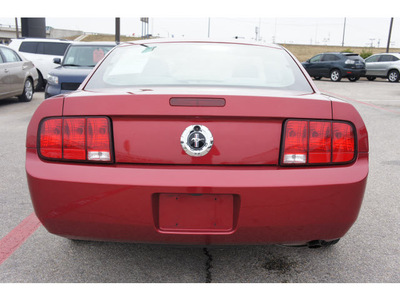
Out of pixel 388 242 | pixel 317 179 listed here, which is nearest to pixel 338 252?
pixel 388 242

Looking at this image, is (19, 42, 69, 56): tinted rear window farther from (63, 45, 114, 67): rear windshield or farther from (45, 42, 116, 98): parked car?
(63, 45, 114, 67): rear windshield

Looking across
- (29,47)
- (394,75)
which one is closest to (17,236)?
(29,47)

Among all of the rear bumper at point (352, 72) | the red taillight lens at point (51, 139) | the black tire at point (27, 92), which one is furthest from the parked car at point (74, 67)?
the rear bumper at point (352, 72)

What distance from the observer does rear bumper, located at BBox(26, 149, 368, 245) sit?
78.0 inches

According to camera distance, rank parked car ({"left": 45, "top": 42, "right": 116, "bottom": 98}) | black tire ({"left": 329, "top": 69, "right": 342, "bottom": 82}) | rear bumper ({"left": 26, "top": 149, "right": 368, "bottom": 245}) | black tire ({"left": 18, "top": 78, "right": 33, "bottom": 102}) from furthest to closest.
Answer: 1. black tire ({"left": 329, "top": 69, "right": 342, "bottom": 82})
2. black tire ({"left": 18, "top": 78, "right": 33, "bottom": 102})
3. parked car ({"left": 45, "top": 42, "right": 116, "bottom": 98})
4. rear bumper ({"left": 26, "top": 149, "right": 368, "bottom": 245})

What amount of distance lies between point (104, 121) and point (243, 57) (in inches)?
51.6

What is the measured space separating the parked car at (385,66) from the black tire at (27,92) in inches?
733

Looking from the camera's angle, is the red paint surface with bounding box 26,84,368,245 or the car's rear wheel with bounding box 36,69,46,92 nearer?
the red paint surface with bounding box 26,84,368,245

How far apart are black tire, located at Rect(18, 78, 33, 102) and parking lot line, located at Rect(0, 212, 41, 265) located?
885cm

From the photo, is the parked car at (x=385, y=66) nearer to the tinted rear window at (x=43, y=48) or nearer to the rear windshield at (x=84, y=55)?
the tinted rear window at (x=43, y=48)

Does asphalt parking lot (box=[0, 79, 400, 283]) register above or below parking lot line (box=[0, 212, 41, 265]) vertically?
above

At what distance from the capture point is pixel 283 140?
6.77 ft

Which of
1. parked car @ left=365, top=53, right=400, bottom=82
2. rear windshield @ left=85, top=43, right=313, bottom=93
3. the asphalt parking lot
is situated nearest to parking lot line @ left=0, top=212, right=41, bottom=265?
the asphalt parking lot

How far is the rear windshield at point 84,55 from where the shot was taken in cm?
916
